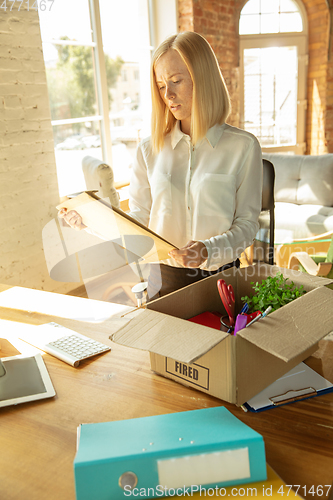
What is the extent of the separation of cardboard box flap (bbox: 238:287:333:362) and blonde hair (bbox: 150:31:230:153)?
30.7 inches

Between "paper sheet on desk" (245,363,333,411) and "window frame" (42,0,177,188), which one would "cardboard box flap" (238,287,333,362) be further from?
"window frame" (42,0,177,188)

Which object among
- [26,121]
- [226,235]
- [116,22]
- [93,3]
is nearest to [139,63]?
[116,22]

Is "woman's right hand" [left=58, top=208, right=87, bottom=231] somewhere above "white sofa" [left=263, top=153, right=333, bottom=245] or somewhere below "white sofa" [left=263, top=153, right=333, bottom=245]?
above

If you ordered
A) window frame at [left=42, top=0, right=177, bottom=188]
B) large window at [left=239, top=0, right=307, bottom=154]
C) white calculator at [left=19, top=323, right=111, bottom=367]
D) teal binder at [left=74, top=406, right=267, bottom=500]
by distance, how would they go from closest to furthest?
teal binder at [left=74, top=406, right=267, bottom=500] → white calculator at [left=19, top=323, right=111, bottom=367] → window frame at [left=42, top=0, right=177, bottom=188] → large window at [left=239, top=0, right=307, bottom=154]

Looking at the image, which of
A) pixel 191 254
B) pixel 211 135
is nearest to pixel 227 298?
pixel 191 254

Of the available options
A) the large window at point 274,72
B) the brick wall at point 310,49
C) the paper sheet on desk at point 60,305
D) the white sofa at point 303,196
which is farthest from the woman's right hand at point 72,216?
the large window at point 274,72

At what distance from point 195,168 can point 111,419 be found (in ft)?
3.11

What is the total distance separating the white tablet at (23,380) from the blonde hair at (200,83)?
895 mm

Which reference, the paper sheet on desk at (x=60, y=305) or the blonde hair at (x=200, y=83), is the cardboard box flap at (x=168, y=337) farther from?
the blonde hair at (x=200, y=83)

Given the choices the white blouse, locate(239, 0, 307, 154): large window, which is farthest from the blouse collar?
locate(239, 0, 307, 154): large window

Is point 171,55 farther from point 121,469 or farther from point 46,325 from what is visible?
point 121,469

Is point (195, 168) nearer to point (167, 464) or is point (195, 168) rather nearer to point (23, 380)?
point (23, 380)

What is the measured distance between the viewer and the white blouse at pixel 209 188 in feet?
4.74

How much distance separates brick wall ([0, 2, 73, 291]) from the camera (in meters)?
2.85
